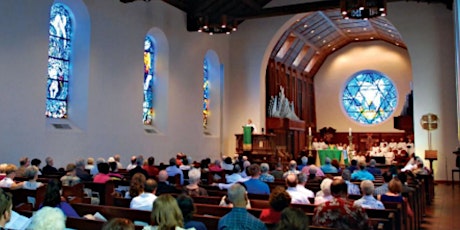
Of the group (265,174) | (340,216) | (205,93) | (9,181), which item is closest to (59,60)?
(9,181)

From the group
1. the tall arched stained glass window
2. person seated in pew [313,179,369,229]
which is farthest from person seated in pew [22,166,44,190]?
the tall arched stained glass window

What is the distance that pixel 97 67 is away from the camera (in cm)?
1143

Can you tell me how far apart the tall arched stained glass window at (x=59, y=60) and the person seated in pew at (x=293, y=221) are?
9347 millimetres

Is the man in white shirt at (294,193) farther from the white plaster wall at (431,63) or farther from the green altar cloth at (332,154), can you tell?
the green altar cloth at (332,154)

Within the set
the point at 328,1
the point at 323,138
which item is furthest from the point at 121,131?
the point at 323,138

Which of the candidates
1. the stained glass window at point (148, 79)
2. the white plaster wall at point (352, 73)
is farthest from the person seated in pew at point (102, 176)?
the white plaster wall at point (352, 73)

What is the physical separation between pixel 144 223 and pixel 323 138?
1993 centimetres

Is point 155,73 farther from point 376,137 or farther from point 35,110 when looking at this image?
point 376,137

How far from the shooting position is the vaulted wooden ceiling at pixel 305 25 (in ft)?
47.7

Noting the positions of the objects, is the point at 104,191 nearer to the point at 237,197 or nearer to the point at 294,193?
the point at 294,193

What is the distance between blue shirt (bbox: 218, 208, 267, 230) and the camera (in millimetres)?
3375

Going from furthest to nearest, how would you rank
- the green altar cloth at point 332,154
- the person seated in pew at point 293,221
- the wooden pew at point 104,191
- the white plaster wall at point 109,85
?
the green altar cloth at point 332,154 < the white plaster wall at point 109,85 < the wooden pew at point 104,191 < the person seated in pew at point 293,221

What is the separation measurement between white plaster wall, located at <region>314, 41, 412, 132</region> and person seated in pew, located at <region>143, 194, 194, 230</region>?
842 inches

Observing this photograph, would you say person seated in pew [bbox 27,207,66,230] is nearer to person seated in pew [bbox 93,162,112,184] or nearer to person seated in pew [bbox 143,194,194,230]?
person seated in pew [bbox 143,194,194,230]
